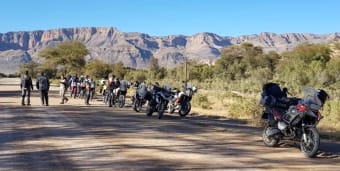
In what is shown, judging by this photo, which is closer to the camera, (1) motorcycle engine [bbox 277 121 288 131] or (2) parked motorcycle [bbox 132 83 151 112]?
(1) motorcycle engine [bbox 277 121 288 131]

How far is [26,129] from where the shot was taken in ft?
53.2

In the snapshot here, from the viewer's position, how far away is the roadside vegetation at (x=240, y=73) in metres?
25.5

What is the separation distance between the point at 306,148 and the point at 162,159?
2.95 m

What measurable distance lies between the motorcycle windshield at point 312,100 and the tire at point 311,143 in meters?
0.46

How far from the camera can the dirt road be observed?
10281 millimetres

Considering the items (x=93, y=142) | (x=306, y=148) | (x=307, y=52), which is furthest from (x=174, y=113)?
(x=307, y=52)

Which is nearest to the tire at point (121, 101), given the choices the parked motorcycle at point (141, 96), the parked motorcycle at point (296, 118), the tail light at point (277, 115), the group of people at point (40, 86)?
the parked motorcycle at point (141, 96)

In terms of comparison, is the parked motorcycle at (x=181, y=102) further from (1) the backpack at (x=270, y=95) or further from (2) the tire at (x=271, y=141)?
(2) the tire at (x=271, y=141)

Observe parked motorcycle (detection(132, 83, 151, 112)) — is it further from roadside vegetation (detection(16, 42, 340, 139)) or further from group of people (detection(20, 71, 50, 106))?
group of people (detection(20, 71, 50, 106))

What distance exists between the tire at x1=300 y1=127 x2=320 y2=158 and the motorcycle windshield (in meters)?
0.46

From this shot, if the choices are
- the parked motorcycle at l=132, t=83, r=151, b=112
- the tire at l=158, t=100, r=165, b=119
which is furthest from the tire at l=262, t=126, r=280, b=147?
the parked motorcycle at l=132, t=83, r=151, b=112

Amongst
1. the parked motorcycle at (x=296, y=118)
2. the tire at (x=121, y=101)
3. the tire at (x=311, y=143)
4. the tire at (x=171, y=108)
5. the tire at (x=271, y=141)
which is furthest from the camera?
the tire at (x=121, y=101)

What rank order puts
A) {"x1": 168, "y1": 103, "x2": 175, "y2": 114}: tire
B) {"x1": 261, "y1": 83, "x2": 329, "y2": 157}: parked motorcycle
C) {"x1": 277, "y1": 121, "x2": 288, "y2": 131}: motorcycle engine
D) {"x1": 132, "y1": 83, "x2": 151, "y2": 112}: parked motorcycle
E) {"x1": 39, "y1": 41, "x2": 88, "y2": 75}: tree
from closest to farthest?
{"x1": 261, "y1": 83, "x2": 329, "y2": 157}: parked motorcycle
{"x1": 277, "y1": 121, "x2": 288, "y2": 131}: motorcycle engine
{"x1": 132, "y1": 83, "x2": 151, "y2": 112}: parked motorcycle
{"x1": 168, "y1": 103, "x2": 175, "y2": 114}: tire
{"x1": 39, "y1": 41, "x2": 88, "y2": 75}: tree

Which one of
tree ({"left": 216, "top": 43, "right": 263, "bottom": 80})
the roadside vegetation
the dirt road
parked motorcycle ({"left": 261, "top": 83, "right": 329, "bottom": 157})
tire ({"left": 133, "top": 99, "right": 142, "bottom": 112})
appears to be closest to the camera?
the dirt road
